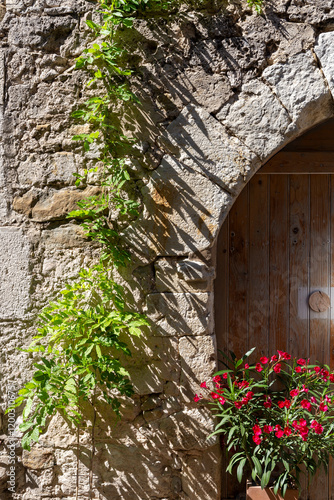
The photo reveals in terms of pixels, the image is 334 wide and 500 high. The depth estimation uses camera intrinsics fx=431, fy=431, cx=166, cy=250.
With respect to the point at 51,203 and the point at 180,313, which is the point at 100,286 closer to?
the point at 180,313

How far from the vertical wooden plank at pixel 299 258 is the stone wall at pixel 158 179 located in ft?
1.52

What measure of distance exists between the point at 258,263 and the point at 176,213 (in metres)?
0.65

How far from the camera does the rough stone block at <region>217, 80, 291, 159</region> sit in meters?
2.05

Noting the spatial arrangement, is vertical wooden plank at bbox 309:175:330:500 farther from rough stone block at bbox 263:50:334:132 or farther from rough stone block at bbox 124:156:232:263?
rough stone block at bbox 124:156:232:263

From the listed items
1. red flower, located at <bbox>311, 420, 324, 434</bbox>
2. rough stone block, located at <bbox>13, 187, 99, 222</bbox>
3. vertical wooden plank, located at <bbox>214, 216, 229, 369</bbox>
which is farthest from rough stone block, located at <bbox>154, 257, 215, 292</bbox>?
red flower, located at <bbox>311, 420, 324, 434</bbox>

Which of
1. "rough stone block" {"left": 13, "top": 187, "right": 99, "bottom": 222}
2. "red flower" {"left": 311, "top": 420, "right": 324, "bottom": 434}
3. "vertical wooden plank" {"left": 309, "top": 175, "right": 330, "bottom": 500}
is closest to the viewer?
"red flower" {"left": 311, "top": 420, "right": 324, "bottom": 434}

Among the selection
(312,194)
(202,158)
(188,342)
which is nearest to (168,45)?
(202,158)

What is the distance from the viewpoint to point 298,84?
2.04m

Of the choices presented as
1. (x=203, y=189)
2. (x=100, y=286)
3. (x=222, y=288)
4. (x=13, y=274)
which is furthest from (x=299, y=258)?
(x=13, y=274)

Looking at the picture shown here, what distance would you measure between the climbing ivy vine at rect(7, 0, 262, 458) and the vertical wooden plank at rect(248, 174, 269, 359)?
75 centimetres

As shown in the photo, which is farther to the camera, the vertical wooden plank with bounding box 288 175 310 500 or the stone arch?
the vertical wooden plank with bounding box 288 175 310 500

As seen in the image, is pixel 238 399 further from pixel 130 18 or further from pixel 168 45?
pixel 130 18

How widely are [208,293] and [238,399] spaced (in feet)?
1.69

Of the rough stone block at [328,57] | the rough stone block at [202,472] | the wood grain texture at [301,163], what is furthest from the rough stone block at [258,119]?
the rough stone block at [202,472]
